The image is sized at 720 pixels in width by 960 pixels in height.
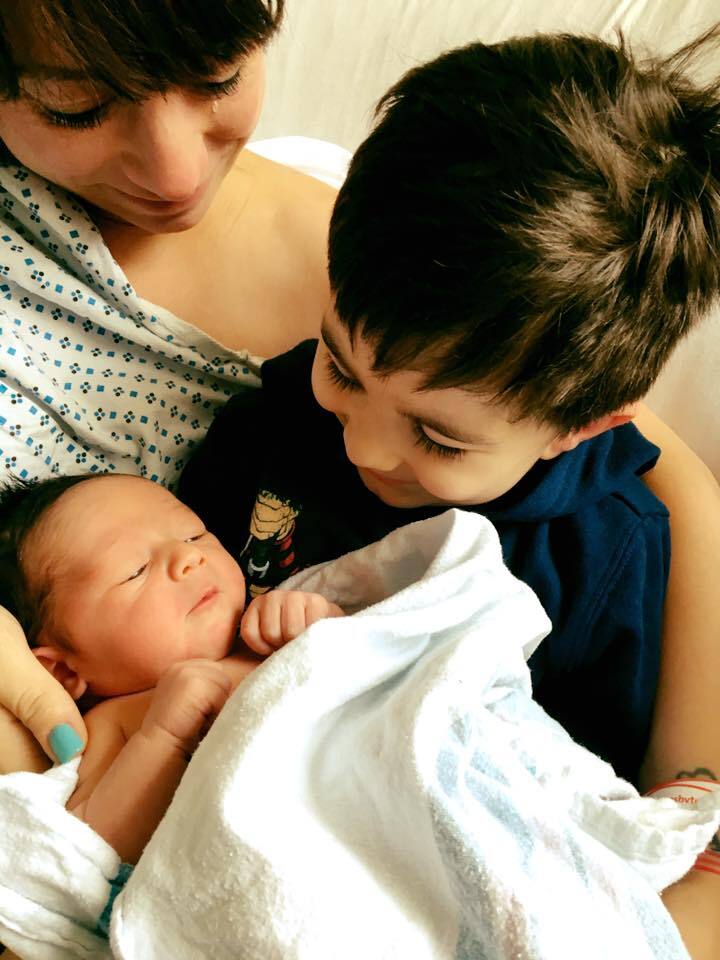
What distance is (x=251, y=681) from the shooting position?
68 centimetres

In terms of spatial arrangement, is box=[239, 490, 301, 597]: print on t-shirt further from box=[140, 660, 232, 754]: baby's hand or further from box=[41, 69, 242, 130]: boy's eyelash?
box=[41, 69, 242, 130]: boy's eyelash

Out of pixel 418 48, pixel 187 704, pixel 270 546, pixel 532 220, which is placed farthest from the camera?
pixel 418 48

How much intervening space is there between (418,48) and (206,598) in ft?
3.56

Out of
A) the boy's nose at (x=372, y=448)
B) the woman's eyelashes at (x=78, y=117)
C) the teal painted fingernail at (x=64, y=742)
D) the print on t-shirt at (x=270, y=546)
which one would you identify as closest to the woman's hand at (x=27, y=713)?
the teal painted fingernail at (x=64, y=742)

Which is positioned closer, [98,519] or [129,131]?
[129,131]

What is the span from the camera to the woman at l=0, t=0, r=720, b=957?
0.66m

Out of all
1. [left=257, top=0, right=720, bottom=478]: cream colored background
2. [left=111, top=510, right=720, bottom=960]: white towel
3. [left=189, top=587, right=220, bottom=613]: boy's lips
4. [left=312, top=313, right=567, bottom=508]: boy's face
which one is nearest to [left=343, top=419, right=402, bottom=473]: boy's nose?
Answer: [left=312, top=313, right=567, bottom=508]: boy's face

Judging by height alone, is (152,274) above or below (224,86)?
below

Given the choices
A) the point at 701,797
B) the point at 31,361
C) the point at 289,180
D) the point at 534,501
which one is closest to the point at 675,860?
the point at 701,797

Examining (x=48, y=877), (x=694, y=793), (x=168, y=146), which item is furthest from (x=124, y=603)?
(x=694, y=793)

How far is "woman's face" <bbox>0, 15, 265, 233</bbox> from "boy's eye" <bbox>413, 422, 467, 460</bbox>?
1.12ft

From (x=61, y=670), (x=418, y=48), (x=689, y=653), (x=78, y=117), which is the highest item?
(x=418, y=48)

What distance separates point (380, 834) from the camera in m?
0.65

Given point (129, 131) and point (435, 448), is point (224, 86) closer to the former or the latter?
point (129, 131)
